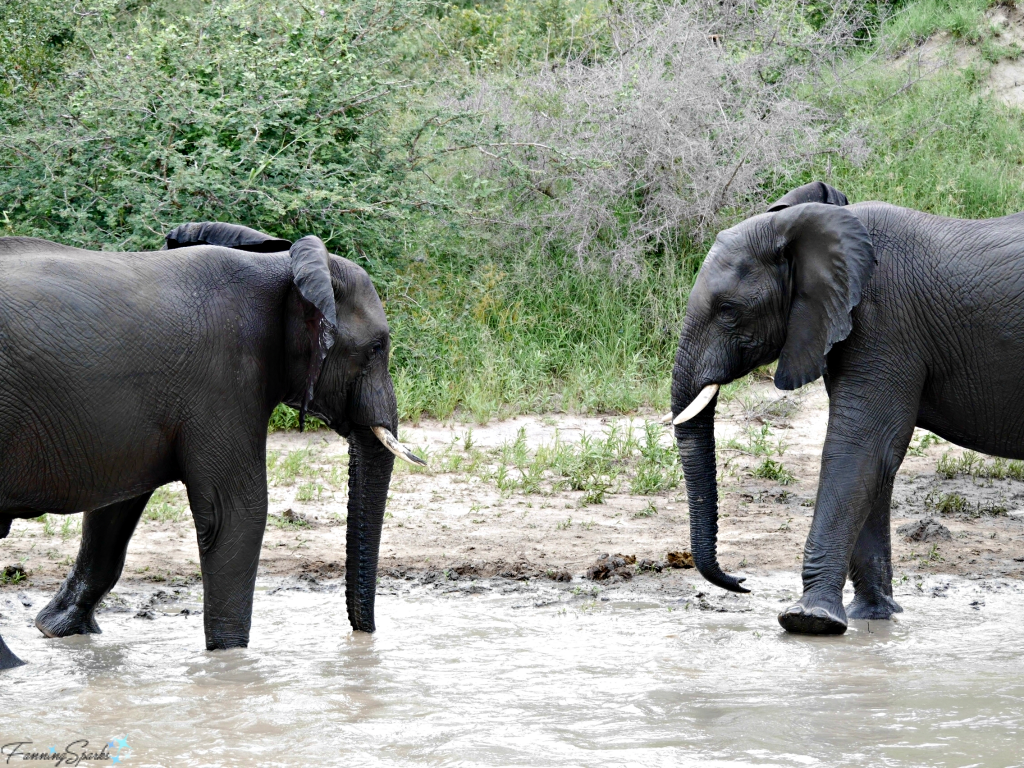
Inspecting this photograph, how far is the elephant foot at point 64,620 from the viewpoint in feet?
18.7

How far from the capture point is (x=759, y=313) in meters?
5.83

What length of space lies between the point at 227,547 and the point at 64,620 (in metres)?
1.17

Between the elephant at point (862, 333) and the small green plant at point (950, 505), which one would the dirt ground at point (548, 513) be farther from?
the elephant at point (862, 333)

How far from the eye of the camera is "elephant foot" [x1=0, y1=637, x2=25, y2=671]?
5109mm

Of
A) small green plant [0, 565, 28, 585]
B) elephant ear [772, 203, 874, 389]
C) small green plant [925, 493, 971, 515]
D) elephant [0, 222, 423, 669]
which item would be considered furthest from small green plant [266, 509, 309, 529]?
small green plant [925, 493, 971, 515]

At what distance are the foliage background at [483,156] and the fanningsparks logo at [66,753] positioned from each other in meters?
5.05

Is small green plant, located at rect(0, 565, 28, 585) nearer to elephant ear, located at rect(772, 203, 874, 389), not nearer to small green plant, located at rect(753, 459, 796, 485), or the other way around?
elephant ear, located at rect(772, 203, 874, 389)

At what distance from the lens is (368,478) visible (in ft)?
18.1

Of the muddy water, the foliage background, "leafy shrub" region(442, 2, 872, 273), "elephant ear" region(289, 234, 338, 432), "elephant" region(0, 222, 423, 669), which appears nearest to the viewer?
the muddy water

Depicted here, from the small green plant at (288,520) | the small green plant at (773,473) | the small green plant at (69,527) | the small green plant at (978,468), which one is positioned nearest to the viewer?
the small green plant at (69,527)

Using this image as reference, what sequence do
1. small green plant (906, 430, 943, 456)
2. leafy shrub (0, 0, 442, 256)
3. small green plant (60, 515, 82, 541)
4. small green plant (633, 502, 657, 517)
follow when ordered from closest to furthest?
small green plant (60, 515, 82, 541) → small green plant (633, 502, 657, 517) → small green plant (906, 430, 943, 456) → leafy shrub (0, 0, 442, 256)

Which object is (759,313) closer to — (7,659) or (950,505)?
(950,505)

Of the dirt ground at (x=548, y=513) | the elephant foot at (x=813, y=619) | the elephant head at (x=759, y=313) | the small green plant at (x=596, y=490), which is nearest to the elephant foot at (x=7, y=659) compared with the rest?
the dirt ground at (x=548, y=513)

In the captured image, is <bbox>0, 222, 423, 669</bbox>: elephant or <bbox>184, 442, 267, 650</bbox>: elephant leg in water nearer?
<bbox>0, 222, 423, 669</bbox>: elephant
